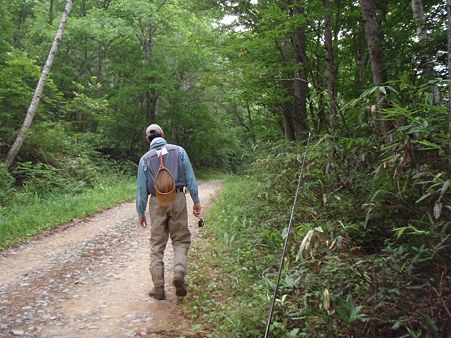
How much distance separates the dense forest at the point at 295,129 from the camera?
2809 mm

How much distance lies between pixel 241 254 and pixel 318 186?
1.50 metres

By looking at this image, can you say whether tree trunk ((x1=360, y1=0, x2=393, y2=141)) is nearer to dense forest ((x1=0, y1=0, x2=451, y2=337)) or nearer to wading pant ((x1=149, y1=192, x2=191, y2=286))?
dense forest ((x1=0, y1=0, x2=451, y2=337))

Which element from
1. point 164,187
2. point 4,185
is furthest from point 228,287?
point 4,185

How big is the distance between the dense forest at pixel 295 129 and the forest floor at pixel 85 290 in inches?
33.5

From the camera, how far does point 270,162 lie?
751 cm

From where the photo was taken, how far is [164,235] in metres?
4.36

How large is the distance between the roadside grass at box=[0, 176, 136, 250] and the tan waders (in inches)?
151

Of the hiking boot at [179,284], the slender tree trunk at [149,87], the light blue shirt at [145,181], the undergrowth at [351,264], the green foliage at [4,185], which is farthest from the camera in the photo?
the slender tree trunk at [149,87]

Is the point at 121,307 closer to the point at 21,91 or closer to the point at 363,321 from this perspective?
the point at 363,321

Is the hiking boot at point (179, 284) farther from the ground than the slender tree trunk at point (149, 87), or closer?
closer

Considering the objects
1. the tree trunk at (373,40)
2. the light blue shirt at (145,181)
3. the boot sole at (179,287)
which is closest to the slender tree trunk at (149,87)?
the light blue shirt at (145,181)

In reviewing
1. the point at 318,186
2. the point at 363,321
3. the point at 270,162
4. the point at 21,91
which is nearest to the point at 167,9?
the point at 21,91

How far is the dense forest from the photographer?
9.21ft

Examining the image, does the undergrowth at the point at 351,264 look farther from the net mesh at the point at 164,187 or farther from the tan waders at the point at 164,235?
the net mesh at the point at 164,187
